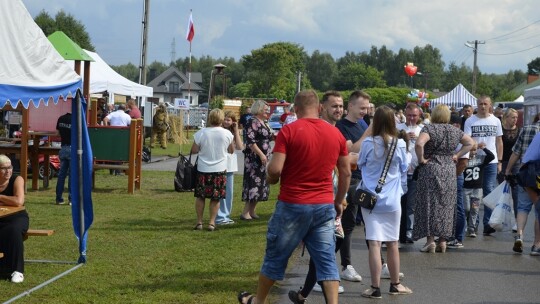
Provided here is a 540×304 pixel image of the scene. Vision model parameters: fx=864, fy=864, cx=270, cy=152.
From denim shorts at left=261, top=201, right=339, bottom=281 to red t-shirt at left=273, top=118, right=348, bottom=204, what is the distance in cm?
7

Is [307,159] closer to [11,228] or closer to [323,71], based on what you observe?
[11,228]

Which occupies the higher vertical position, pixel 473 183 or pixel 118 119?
pixel 118 119

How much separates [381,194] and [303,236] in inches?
64.8

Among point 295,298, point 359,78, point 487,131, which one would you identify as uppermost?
point 359,78

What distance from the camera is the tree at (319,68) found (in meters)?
176

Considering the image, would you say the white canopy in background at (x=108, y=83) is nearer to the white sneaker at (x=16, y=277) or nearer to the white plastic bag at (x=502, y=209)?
the white plastic bag at (x=502, y=209)

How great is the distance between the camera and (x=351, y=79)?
145 m

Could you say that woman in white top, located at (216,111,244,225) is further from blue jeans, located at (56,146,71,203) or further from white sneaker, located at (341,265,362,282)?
white sneaker, located at (341,265,362,282)

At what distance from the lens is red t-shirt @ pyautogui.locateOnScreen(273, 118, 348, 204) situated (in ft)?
21.2

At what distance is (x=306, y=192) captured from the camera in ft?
21.4

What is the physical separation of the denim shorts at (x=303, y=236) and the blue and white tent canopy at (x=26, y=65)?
295 cm

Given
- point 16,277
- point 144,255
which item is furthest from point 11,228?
point 144,255

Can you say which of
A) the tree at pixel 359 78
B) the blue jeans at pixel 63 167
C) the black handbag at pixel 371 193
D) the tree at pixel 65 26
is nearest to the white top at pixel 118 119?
the blue jeans at pixel 63 167

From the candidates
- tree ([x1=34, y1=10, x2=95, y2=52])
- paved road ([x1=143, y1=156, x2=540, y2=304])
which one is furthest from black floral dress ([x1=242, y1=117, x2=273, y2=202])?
tree ([x1=34, y1=10, x2=95, y2=52])
